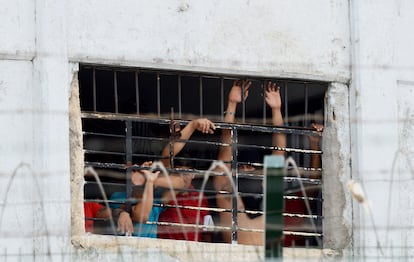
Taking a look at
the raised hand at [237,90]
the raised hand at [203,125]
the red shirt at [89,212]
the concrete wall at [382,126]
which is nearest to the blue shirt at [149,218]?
the red shirt at [89,212]

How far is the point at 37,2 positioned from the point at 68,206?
50.7 inches

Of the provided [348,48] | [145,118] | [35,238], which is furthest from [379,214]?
[35,238]

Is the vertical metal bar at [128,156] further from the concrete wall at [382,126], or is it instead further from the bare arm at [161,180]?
the concrete wall at [382,126]

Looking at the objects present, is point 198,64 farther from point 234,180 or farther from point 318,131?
point 318,131

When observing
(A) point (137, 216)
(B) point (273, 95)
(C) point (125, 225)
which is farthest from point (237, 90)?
(C) point (125, 225)

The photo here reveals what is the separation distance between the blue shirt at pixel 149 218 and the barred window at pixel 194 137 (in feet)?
0.07

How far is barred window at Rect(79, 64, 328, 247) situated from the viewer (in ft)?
29.4

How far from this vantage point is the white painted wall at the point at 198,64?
8.46 meters

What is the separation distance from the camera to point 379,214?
9.21 m

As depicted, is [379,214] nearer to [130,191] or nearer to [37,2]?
[130,191]

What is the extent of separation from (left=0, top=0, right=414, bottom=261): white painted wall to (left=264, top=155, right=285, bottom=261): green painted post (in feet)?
7.44

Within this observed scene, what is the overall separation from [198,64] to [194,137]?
0.83 metres

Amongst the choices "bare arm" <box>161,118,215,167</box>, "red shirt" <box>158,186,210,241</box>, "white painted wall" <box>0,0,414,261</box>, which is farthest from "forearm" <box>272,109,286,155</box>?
"red shirt" <box>158,186,210,241</box>

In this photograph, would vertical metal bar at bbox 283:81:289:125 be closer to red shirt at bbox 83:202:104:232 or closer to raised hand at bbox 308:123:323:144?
raised hand at bbox 308:123:323:144
